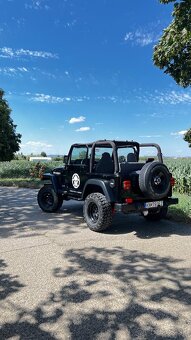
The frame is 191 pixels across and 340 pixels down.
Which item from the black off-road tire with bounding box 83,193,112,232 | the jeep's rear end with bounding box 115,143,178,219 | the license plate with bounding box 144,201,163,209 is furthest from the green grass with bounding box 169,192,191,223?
the black off-road tire with bounding box 83,193,112,232

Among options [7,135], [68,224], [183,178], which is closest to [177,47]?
[183,178]

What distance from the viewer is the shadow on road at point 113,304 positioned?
Answer: 3.24 m

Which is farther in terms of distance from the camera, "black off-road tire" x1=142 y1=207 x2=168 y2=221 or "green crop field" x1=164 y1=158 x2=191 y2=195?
"green crop field" x1=164 y1=158 x2=191 y2=195

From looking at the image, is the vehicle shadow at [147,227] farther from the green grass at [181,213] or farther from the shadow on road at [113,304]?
the shadow on road at [113,304]

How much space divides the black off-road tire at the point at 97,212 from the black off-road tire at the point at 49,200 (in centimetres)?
206

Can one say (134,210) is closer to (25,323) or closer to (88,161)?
(88,161)

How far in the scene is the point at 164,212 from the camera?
8188 millimetres

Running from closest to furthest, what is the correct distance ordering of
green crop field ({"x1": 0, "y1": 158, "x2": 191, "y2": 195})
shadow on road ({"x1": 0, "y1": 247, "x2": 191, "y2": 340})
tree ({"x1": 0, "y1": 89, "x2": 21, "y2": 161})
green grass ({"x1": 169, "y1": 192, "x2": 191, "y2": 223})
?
shadow on road ({"x1": 0, "y1": 247, "x2": 191, "y2": 340}), green grass ({"x1": 169, "y1": 192, "x2": 191, "y2": 223}), green crop field ({"x1": 0, "y1": 158, "x2": 191, "y2": 195}), tree ({"x1": 0, "y1": 89, "x2": 21, "y2": 161})

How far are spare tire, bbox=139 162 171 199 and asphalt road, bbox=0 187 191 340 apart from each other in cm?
94

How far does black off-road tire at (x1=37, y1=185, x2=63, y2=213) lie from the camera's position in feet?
31.1

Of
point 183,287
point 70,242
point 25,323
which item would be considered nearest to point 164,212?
point 70,242

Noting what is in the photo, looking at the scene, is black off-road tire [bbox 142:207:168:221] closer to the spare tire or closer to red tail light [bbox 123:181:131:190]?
the spare tire

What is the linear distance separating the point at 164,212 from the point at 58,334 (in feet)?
18.0

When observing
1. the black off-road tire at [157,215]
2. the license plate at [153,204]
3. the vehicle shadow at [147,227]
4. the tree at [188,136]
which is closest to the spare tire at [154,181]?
the license plate at [153,204]
